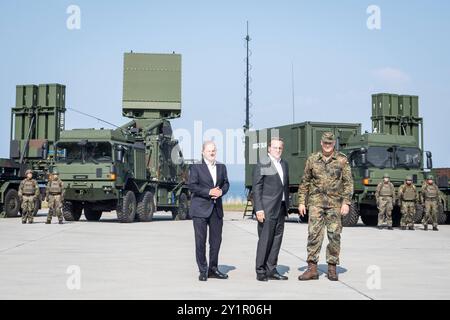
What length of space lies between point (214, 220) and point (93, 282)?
1606 mm

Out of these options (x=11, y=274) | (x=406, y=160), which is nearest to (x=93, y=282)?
(x=11, y=274)

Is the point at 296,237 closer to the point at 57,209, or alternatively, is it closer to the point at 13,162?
the point at 57,209

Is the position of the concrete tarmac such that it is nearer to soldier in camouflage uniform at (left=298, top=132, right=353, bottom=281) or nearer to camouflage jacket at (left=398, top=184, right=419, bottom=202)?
soldier in camouflage uniform at (left=298, top=132, right=353, bottom=281)

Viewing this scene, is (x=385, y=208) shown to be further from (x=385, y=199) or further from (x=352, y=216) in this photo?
(x=352, y=216)

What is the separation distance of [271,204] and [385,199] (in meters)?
12.7

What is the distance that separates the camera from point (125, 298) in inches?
260

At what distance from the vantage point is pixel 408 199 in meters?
20.2

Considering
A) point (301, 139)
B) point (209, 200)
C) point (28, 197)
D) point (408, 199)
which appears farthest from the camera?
point (301, 139)

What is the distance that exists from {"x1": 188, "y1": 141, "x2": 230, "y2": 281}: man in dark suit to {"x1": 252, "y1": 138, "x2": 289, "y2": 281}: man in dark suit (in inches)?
17.5

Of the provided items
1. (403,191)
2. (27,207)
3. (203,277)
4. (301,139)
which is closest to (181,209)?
(301,139)

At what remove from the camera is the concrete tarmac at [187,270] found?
706 cm

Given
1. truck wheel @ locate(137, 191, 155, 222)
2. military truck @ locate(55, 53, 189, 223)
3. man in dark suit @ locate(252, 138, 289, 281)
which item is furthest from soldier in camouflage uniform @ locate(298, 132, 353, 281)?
truck wheel @ locate(137, 191, 155, 222)

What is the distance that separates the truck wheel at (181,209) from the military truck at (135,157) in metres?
0.04
